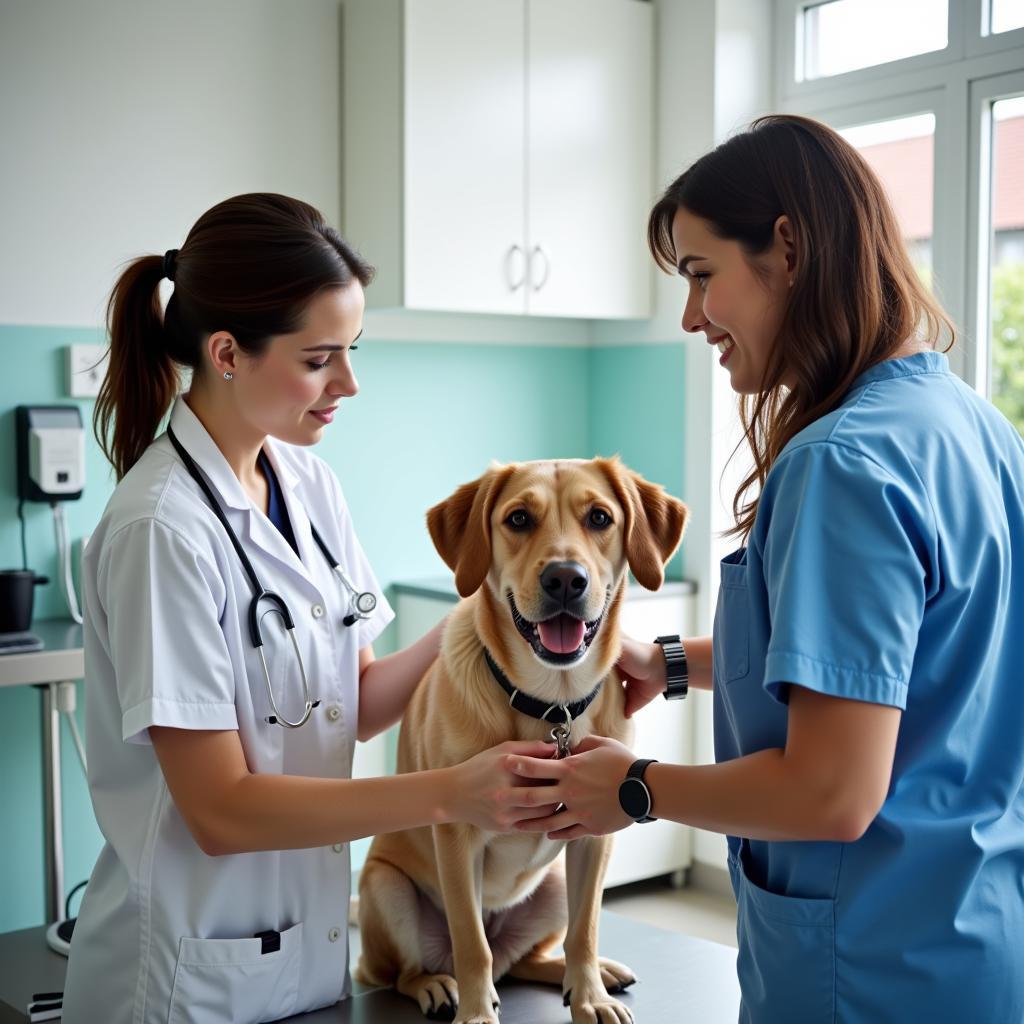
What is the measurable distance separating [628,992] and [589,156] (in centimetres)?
270

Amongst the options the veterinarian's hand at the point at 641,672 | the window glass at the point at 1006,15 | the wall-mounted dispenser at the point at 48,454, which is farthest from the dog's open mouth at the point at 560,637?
the window glass at the point at 1006,15

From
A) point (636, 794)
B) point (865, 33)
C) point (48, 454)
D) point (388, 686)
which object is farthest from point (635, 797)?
point (865, 33)

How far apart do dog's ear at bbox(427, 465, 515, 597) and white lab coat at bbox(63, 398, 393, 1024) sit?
0.71 ft

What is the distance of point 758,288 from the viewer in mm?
1202

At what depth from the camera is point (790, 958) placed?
1.14 metres

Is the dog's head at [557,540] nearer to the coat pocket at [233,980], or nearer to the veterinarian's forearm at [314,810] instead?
the veterinarian's forearm at [314,810]

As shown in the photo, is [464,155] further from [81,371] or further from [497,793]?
[497,793]

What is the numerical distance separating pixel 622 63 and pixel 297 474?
2.49 metres

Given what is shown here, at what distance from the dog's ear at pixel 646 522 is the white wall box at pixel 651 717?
1.77m

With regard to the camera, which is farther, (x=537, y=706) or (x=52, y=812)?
(x=52, y=812)

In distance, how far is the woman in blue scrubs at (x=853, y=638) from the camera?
1.02m

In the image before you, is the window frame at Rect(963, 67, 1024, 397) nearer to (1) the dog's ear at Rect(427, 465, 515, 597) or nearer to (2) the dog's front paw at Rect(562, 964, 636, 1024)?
(1) the dog's ear at Rect(427, 465, 515, 597)

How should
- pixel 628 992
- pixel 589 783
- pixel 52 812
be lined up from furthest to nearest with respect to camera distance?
1. pixel 52 812
2. pixel 628 992
3. pixel 589 783

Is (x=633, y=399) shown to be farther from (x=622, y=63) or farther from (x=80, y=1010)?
(x=80, y=1010)
